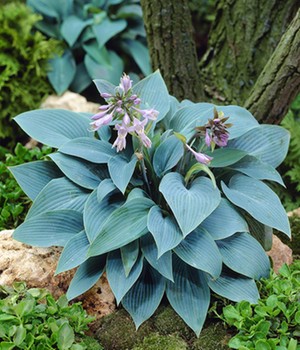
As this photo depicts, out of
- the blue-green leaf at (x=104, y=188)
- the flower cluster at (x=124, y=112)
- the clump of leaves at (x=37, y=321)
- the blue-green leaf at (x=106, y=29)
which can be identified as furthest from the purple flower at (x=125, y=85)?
the blue-green leaf at (x=106, y=29)

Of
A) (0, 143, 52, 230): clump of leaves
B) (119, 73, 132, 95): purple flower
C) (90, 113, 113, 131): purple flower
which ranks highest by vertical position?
(119, 73, 132, 95): purple flower

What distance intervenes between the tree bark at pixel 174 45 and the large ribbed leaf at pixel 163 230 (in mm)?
1471

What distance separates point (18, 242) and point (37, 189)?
0.28 metres

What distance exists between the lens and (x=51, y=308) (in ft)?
6.84

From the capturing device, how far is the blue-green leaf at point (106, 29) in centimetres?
519

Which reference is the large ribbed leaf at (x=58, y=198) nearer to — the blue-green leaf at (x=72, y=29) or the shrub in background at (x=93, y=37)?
the shrub in background at (x=93, y=37)

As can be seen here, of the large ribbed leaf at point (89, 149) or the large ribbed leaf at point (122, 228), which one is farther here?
the large ribbed leaf at point (89, 149)

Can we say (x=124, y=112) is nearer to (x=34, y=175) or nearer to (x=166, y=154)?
(x=166, y=154)

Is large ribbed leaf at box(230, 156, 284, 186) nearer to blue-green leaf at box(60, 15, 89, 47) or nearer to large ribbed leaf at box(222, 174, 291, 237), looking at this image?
large ribbed leaf at box(222, 174, 291, 237)

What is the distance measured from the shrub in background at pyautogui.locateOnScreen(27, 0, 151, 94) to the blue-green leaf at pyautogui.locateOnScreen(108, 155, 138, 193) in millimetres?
2624

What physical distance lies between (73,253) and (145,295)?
1.18 ft

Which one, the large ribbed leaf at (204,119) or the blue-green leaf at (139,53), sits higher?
the large ribbed leaf at (204,119)

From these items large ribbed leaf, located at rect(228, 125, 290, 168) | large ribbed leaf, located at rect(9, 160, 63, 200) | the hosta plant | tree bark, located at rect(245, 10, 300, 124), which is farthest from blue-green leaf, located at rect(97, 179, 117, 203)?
tree bark, located at rect(245, 10, 300, 124)

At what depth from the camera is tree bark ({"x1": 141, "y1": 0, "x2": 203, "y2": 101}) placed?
335 centimetres
